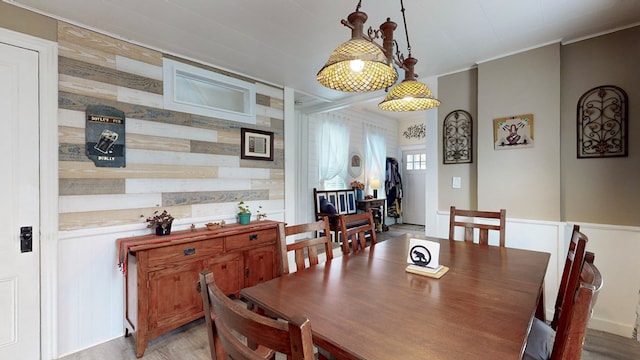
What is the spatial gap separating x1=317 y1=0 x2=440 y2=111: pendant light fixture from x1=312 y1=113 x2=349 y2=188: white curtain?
340cm

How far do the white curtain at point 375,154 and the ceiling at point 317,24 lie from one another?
3.38m

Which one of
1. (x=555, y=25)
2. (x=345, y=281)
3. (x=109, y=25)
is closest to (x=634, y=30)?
(x=555, y=25)

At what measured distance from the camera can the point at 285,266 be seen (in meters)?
1.62

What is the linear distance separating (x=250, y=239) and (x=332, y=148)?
3.02 m

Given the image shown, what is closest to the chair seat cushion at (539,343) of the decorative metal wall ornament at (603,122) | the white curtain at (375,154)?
the decorative metal wall ornament at (603,122)

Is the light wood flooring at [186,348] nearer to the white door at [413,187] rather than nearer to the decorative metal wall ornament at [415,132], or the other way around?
the white door at [413,187]

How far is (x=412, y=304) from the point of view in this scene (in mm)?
1158

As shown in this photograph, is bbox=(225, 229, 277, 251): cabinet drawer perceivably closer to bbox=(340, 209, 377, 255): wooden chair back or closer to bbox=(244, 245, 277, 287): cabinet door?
bbox=(244, 245, 277, 287): cabinet door

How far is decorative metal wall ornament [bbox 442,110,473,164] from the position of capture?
10.2ft

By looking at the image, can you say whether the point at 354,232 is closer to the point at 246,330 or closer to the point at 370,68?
the point at 370,68

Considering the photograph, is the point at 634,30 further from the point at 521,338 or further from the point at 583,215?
the point at 521,338

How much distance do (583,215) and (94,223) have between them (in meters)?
4.14

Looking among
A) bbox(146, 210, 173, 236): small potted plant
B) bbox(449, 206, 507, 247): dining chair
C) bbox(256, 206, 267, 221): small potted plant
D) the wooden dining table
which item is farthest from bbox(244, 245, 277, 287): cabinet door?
bbox(449, 206, 507, 247): dining chair

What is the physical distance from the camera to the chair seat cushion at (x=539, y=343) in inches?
50.2
